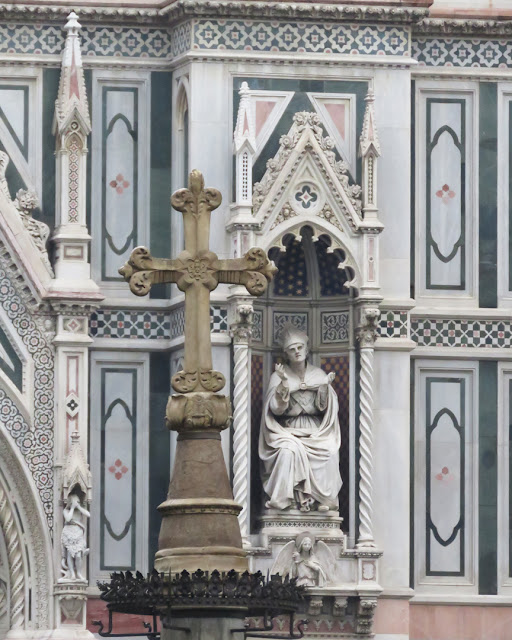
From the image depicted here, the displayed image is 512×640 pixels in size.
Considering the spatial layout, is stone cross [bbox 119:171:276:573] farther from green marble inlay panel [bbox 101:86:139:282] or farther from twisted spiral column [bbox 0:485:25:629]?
green marble inlay panel [bbox 101:86:139:282]

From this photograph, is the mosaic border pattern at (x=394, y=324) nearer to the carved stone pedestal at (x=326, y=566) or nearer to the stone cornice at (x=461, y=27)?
the carved stone pedestal at (x=326, y=566)

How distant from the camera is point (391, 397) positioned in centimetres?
2620

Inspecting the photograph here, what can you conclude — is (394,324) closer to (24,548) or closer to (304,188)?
(304,188)

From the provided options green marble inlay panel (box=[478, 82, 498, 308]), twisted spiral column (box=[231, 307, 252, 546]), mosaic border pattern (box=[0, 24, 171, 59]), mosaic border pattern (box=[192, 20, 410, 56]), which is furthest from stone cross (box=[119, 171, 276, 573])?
green marble inlay panel (box=[478, 82, 498, 308])

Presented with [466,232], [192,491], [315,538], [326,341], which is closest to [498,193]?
[466,232]

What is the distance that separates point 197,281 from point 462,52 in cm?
1027

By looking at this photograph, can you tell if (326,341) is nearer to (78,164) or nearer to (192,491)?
(78,164)

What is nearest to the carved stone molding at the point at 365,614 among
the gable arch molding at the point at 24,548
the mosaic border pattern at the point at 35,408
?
the gable arch molding at the point at 24,548

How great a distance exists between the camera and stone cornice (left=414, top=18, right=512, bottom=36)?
26950 mm

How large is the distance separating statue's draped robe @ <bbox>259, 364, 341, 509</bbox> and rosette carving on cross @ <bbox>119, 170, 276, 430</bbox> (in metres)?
7.76

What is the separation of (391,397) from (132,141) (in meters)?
3.39

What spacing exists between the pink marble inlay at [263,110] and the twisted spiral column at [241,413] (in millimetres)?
1823

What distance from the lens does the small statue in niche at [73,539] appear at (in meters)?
25.5

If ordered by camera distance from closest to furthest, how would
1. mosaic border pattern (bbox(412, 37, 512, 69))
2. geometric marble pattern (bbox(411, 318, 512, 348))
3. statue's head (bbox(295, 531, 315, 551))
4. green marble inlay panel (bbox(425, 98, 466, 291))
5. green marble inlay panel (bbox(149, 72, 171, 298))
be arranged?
statue's head (bbox(295, 531, 315, 551))
green marble inlay panel (bbox(149, 72, 171, 298))
geometric marble pattern (bbox(411, 318, 512, 348))
green marble inlay panel (bbox(425, 98, 466, 291))
mosaic border pattern (bbox(412, 37, 512, 69))
